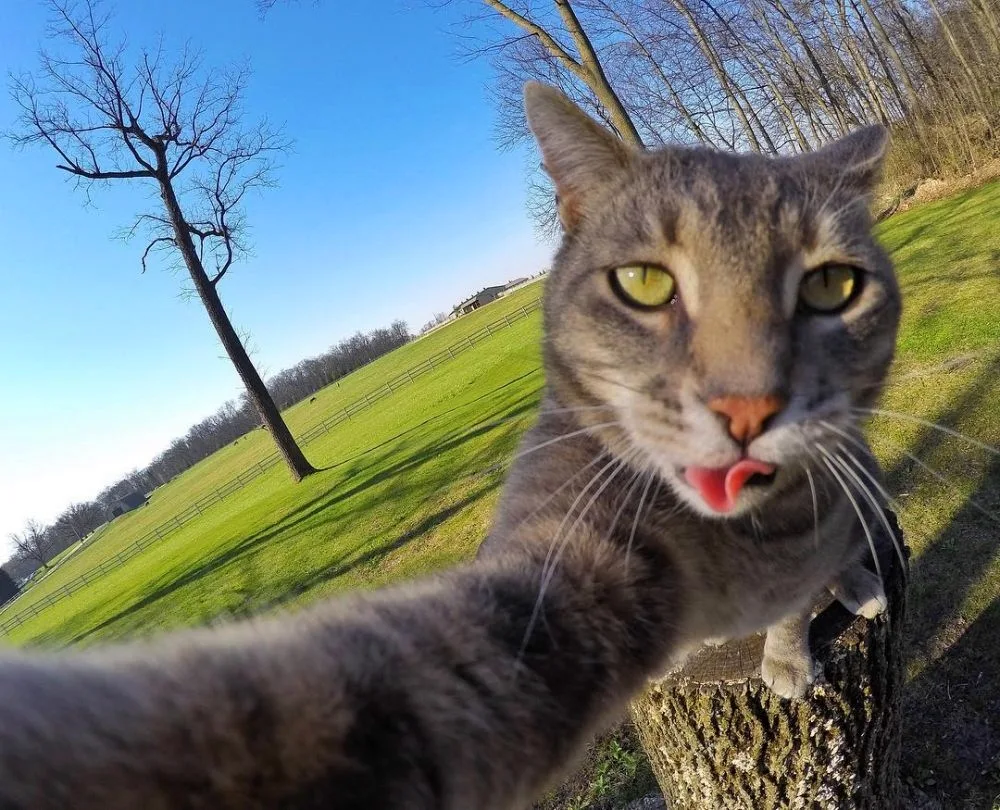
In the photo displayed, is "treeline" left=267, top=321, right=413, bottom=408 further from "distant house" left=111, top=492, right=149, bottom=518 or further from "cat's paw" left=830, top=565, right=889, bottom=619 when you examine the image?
"cat's paw" left=830, top=565, right=889, bottom=619

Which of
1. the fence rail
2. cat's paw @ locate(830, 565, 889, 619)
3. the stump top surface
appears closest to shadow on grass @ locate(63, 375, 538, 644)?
the stump top surface

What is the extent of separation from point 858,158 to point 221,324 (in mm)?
13332

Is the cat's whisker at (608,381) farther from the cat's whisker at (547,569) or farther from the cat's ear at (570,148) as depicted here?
the cat's ear at (570,148)

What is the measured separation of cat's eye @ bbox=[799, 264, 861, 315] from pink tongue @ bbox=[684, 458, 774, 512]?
0.50m

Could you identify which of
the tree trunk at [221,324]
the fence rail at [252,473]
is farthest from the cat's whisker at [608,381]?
the fence rail at [252,473]

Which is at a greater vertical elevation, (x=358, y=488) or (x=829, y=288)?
(x=829, y=288)

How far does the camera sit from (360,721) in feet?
2.56

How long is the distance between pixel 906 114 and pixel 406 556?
17946 mm

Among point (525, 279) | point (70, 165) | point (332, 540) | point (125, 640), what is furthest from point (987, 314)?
point (525, 279)

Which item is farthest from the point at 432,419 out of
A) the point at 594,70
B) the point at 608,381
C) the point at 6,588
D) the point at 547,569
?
the point at 6,588

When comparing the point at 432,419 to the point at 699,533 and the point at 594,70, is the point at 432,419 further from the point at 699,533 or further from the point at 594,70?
the point at 699,533

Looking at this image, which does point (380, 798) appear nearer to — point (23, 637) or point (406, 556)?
point (406, 556)

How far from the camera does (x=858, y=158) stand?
6.44 ft

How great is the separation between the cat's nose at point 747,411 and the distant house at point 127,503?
65277mm
